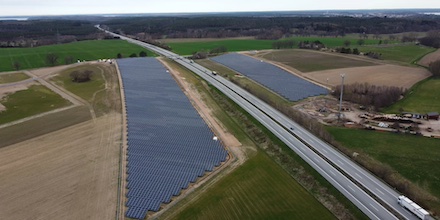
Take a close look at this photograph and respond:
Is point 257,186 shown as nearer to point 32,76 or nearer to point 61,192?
point 61,192

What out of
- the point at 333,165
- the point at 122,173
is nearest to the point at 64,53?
the point at 122,173

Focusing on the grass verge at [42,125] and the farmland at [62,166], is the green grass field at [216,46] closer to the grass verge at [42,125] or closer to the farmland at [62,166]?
the grass verge at [42,125]

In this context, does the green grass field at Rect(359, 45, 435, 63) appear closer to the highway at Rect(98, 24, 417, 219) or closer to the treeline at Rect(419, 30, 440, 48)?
the treeline at Rect(419, 30, 440, 48)

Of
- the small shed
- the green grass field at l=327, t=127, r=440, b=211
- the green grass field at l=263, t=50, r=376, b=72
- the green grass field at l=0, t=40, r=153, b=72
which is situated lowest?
the green grass field at l=327, t=127, r=440, b=211

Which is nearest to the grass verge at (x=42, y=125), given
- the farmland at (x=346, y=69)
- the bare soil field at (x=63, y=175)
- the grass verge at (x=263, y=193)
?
the bare soil field at (x=63, y=175)

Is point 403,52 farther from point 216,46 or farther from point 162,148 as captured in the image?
point 162,148

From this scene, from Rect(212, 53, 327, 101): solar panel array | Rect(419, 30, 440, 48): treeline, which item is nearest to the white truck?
Rect(212, 53, 327, 101): solar panel array
